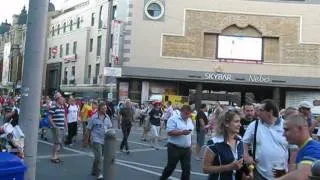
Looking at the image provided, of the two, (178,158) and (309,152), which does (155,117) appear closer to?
(178,158)

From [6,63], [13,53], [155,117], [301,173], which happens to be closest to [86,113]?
[155,117]

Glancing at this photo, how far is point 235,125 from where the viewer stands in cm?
596

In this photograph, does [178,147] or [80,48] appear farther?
[80,48]

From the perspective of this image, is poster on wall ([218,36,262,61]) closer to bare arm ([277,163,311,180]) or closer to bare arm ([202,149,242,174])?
bare arm ([202,149,242,174])

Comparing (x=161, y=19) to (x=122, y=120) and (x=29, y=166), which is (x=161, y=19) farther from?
(x=29, y=166)

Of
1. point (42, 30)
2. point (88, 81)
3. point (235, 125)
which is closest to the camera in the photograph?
point (235, 125)

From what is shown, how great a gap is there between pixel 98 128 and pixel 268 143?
21.5 ft

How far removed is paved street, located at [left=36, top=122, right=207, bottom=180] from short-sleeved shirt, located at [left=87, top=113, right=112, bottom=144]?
845mm

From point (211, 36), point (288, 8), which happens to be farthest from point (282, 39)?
point (211, 36)

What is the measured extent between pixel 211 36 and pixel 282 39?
6.26 meters

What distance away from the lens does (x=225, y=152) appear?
5.91m

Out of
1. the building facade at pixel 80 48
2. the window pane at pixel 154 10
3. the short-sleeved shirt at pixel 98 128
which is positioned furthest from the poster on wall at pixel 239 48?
the short-sleeved shirt at pixel 98 128

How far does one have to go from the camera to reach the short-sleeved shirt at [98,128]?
12.7 m

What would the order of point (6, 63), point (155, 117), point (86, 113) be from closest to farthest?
point (155, 117) → point (86, 113) → point (6, 63)
